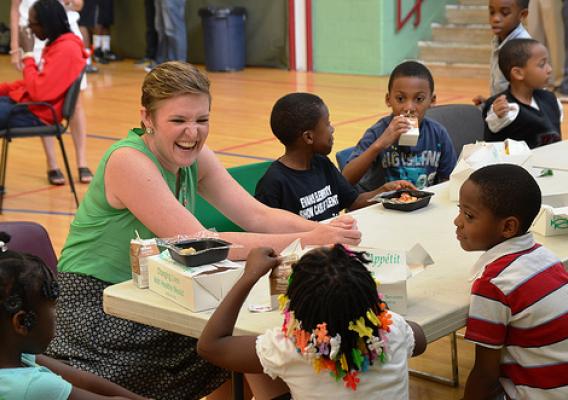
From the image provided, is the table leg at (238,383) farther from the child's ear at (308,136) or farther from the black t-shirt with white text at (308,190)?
the child's ear at (308,136)

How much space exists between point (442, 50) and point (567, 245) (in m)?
9.23

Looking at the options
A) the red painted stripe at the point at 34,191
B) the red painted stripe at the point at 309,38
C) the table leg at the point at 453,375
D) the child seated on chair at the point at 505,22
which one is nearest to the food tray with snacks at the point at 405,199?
the table leg at the point at 453,375

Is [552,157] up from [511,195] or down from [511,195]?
down

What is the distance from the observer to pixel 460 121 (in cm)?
461

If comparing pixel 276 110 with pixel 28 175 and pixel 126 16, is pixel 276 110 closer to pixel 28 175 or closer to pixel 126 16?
pixel 28 175

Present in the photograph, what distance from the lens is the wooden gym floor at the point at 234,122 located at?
5.60m

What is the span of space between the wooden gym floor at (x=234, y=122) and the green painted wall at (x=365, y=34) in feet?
0.94

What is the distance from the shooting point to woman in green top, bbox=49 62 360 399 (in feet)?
8.60

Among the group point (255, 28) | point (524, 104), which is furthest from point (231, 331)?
point (255, 28)

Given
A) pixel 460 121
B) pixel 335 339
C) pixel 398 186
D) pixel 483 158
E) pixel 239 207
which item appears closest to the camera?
pixel 335 339

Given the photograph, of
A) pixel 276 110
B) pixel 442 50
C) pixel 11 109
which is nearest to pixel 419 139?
pixel 276 110

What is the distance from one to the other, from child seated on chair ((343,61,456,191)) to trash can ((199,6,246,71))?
8.54 metres

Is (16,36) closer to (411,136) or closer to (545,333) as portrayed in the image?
(411,136)

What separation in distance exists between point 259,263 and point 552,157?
83.5 inches
